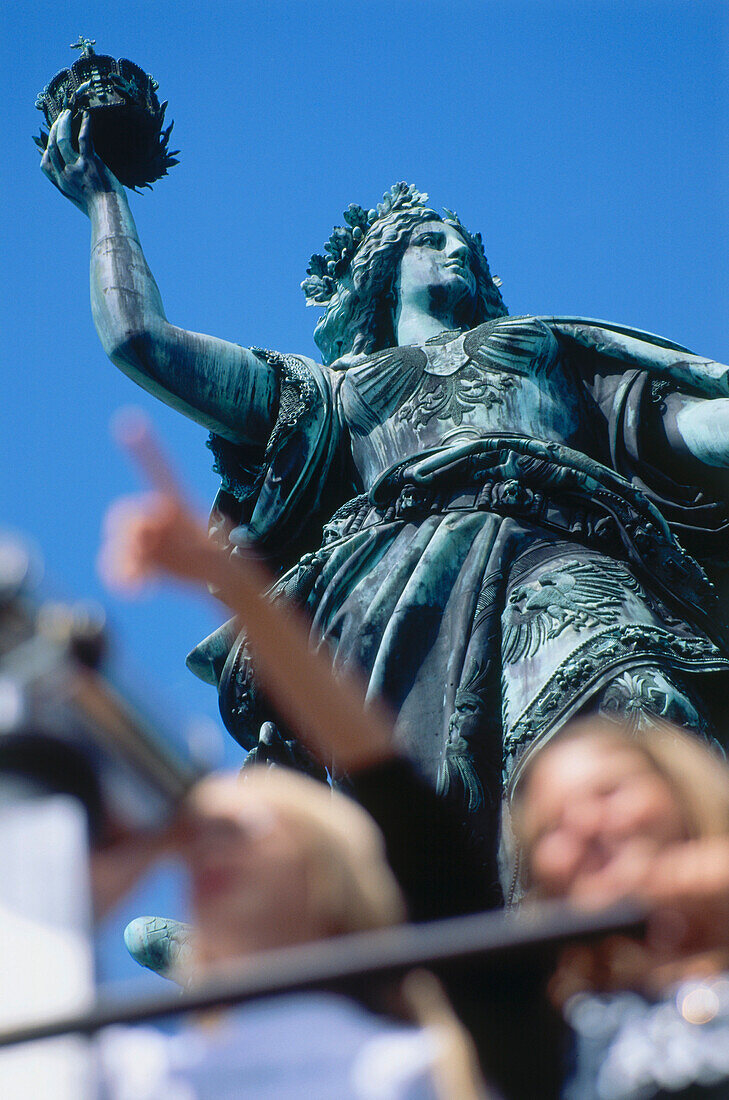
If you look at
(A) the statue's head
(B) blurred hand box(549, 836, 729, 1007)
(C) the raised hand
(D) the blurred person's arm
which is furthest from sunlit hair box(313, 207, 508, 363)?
(B) blurred hand box(549, 836, 729, 1007)

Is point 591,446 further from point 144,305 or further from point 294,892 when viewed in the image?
point 294,892

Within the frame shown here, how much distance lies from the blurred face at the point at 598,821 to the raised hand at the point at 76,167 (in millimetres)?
5275

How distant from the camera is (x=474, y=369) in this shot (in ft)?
22.6

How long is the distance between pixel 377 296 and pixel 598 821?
5.46m

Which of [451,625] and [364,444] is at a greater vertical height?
[364,444]

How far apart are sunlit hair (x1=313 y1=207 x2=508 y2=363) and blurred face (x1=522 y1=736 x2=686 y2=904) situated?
5.12 m

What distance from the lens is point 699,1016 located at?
253cm

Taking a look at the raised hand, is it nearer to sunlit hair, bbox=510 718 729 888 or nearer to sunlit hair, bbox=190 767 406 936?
sunlit hair, bbox=510 718 729 888

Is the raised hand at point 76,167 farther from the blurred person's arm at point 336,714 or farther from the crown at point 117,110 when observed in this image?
the blurred person's arm at point 336,714

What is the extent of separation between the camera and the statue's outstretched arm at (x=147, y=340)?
23.3 feet

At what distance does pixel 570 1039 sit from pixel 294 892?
0.52 metres

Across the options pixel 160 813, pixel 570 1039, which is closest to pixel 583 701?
pixel 570 1039

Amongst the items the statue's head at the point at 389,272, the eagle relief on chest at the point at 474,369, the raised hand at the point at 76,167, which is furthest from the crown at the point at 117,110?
the eagle relief on chest at the point at 474,369

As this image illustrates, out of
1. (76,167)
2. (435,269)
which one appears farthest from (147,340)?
(435,269)
